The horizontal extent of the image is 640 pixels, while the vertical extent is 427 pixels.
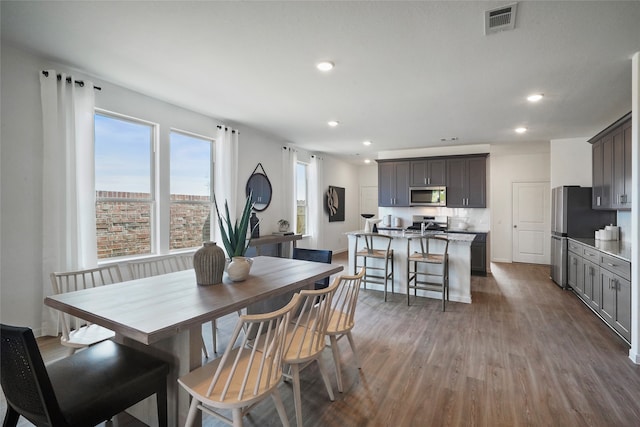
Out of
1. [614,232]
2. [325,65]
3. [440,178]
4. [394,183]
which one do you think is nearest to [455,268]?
[614,232]

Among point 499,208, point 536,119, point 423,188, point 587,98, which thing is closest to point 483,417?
point 587,98

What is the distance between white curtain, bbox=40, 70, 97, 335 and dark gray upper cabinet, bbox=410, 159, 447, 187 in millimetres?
5812

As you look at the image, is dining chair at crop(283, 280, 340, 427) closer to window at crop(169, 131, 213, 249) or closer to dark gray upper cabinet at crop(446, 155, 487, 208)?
window at crop(169, 131, 213, 249)

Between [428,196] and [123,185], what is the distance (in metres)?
5.67

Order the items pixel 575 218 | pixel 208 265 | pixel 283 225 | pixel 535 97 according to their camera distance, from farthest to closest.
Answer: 1. pixel 283 225
2. pixel 575 218
3. pixel 535 97
4. pixel 208 265

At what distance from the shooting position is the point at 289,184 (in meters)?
6.43

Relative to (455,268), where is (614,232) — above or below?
above

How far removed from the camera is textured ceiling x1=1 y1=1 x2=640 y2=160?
207 cm

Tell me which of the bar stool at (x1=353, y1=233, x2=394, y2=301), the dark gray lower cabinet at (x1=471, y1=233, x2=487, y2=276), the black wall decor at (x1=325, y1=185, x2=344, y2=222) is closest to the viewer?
the bar stool at (x1=353, y1=233, x2=394, y2=301)

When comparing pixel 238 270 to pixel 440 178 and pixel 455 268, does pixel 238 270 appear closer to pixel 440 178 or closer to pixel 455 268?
pixel 455 268

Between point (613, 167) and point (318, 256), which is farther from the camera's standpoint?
point (613, 167)

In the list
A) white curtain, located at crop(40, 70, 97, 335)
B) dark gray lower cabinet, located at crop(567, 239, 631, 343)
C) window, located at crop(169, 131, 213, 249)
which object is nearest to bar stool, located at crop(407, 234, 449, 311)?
dark gray lower cabinet, located at crop(567, 239, 631, 343)

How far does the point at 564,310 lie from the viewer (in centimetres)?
386

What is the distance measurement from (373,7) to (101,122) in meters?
3.25
